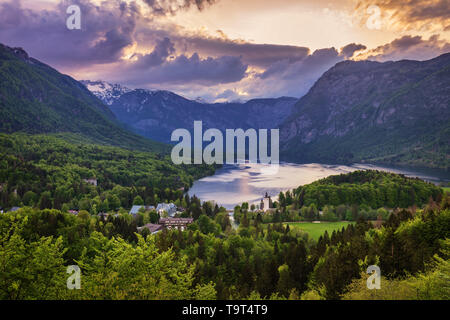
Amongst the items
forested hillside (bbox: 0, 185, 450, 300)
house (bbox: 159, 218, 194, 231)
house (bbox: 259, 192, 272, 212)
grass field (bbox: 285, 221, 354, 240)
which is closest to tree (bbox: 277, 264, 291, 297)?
forested hillside (bbox: 0, 185, 450, 300)

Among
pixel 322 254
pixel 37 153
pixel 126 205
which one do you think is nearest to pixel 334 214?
pixel 322 254

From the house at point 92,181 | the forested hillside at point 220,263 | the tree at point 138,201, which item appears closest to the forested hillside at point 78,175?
the house at point 92,181

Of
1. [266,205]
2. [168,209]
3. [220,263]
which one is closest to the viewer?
[220,263]

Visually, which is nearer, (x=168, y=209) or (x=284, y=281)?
(x=284, y=281)

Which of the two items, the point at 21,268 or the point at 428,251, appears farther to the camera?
A: the point at 428,251

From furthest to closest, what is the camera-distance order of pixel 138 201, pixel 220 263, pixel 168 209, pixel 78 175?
pixel 78 175, pixel 138 201, pixel 168 209, pixel 220 263

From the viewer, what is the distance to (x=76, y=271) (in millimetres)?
16750

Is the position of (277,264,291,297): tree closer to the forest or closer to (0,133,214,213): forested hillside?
the forest

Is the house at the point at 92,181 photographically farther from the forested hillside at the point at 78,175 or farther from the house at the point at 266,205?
the house at the point at 266,205

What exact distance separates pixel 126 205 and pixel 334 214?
53.6 metres

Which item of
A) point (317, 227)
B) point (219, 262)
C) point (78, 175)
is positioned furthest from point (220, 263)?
point (78, 175)

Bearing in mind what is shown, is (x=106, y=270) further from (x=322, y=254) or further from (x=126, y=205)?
(x=126, y=205)

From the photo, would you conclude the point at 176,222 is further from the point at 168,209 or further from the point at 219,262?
the point at 219,262
